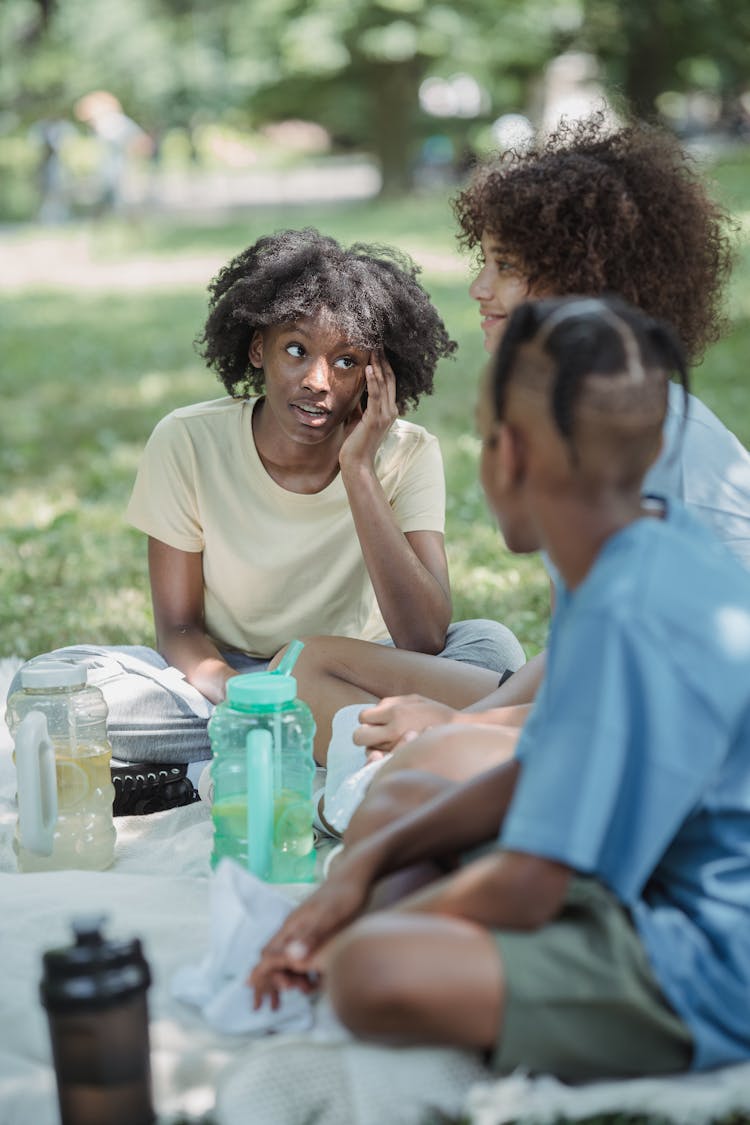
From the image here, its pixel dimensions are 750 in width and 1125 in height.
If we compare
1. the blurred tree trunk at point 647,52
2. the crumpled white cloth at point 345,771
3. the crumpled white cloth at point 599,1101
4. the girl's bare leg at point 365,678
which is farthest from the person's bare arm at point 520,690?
the blurred tree trunk at point 647,52

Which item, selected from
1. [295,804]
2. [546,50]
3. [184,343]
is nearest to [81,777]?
[295,804]

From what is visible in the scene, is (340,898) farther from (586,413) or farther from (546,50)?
(546,50)

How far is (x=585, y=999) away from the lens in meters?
2.29

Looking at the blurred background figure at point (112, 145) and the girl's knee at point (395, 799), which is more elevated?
the blurred background figure at point (112, 145)

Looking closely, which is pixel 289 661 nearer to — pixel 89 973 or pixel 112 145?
pixel 89 973

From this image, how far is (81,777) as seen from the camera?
3539 mm

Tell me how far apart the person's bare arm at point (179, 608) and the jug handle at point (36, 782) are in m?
0.88

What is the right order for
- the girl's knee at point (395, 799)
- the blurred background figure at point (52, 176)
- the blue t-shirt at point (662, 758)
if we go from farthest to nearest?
the blurred background figure at point (52, 176) < the girl's knee at point (395, 799) < the blue t-shirt at point (662, 758)

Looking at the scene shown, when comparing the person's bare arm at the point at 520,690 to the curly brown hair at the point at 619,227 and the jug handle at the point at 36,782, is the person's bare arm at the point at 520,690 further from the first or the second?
the jug handle at the point at 36,782

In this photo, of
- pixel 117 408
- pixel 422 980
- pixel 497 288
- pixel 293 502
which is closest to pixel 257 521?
pixel 293 502

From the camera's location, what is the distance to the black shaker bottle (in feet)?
7.41

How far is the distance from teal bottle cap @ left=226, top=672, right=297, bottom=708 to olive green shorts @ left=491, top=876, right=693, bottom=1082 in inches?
37.6

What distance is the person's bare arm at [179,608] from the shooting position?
411 centimetres

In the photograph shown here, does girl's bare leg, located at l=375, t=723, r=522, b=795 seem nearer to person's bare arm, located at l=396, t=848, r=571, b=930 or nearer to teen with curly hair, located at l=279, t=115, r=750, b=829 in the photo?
teen with curly hair, located at l=279, t=115, r=750, b=829
